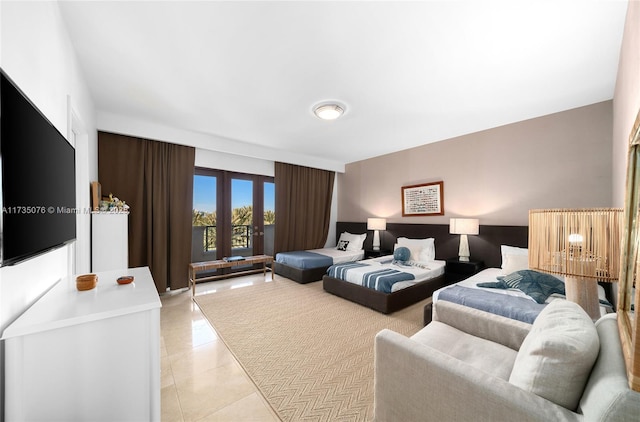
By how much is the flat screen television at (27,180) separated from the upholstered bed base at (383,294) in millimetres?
2943

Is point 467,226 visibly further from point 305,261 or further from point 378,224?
point 305,261

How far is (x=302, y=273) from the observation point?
440cm

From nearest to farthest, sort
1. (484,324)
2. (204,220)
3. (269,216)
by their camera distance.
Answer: (484,324), (204,220), (269,216)

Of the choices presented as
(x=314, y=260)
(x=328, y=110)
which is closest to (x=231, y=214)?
(x=314, y=260)

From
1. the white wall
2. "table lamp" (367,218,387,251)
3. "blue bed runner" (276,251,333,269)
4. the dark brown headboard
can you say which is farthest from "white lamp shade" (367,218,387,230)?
the white wall

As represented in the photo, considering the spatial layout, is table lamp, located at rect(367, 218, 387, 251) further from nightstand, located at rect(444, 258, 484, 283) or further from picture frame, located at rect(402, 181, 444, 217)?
nightstand, located at rect(444, 258, 484, 283)

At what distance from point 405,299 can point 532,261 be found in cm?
191

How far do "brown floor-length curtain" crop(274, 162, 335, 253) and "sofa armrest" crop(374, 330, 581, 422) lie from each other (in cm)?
423

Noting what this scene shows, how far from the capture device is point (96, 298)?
4.24 feet

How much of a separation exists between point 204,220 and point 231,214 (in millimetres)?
509

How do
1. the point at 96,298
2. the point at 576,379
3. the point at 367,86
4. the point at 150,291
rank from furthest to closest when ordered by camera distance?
the point at 367,86
the point at 150,291
the point at 96,298
the point at 576,379

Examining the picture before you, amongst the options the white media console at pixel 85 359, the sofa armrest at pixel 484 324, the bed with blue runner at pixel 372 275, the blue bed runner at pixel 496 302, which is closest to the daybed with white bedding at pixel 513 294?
the blue bed runner at pixel 496 302

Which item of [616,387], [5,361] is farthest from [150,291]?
[616,387]

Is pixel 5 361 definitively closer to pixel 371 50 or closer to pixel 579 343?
pixel 579 343
